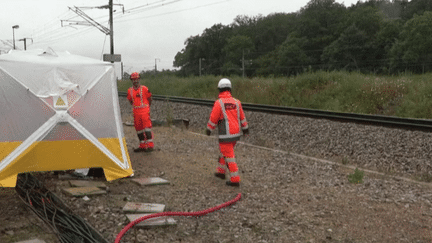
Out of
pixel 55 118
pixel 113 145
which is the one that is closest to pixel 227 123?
pixel 113 145

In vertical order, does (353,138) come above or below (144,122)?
below

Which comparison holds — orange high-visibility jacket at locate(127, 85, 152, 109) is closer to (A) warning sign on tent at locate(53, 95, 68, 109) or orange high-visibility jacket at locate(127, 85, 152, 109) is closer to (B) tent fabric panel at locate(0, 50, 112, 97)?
(B) tent fabric panel at locate(0, 50, 112, 97)

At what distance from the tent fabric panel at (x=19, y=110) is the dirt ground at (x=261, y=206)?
0.96m

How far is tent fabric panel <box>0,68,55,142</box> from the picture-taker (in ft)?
18.3

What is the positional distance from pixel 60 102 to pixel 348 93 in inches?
546

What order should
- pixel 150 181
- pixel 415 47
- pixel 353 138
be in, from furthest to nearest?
1. pixel 415 47
2. pixel 353 138
3. pixel 150 181

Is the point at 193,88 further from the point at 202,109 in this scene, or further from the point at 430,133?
the point at 430,133

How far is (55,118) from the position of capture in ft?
18.7

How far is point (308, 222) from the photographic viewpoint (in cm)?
509

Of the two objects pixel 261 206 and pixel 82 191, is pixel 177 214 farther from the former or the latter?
pixel 82 191

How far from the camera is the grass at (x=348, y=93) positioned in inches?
585

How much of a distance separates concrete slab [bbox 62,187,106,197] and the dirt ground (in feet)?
0.28


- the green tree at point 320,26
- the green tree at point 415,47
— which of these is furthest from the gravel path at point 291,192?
the green tree at point 320,26

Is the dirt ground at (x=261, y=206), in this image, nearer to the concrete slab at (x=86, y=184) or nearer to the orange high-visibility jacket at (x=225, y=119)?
the concrete slab at (x=86, y=184)
